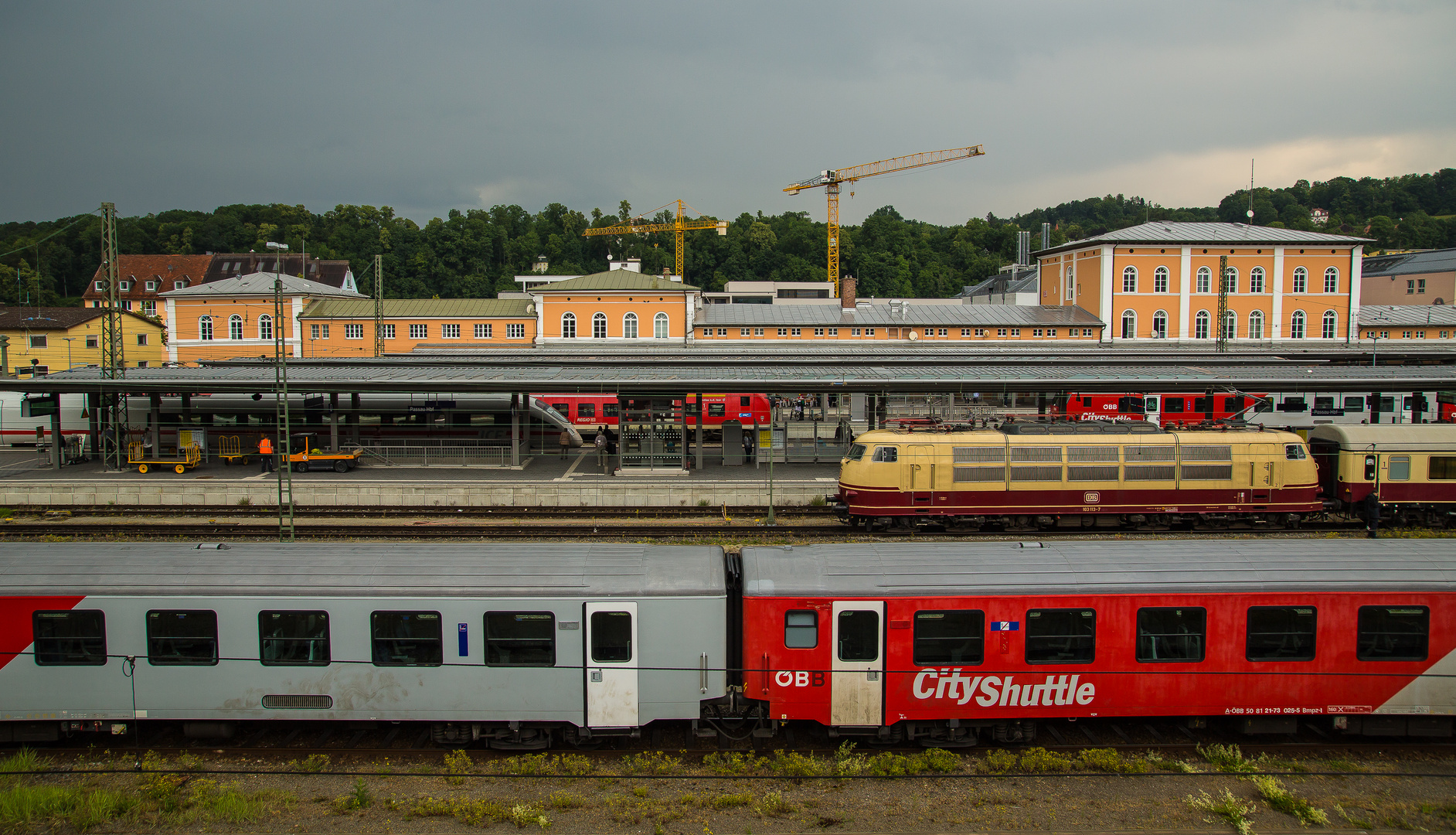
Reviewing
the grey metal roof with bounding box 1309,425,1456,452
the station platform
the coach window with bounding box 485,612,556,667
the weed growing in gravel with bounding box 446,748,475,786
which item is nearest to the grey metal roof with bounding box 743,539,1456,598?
the coach window with bounding box 485,612,556,667

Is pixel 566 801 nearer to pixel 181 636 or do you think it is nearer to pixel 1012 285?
pixel 181 636

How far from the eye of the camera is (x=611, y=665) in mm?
9695

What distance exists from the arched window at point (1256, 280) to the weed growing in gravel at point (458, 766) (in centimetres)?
7246

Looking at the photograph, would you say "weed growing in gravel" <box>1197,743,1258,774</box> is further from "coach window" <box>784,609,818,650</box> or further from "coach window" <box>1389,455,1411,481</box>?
"coach window" <box>1389,455,1411,481</box>

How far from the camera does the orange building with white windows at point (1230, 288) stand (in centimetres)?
6450

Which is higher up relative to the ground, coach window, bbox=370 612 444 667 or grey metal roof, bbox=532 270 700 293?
grey metal roof, bbox=532 270 700 293

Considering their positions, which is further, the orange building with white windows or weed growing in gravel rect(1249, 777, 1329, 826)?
the orange building with white windows

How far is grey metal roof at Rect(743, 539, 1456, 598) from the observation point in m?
9.63

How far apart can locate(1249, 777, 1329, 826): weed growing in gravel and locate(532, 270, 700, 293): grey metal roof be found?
5603 centimetres

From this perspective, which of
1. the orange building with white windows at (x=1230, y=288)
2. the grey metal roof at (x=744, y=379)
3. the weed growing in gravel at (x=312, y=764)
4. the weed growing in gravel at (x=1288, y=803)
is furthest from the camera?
the orange building with white windows at (x=1230, y=288)

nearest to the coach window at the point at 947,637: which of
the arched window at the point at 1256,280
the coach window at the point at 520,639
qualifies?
the coach window at the point at 520,639

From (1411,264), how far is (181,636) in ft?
383

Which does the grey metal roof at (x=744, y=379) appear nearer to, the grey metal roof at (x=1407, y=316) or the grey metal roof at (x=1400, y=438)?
the grey metal roof at (x=1400, y=438)

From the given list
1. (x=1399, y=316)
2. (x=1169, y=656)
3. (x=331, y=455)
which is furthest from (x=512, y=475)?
(x=1399, y=316)
